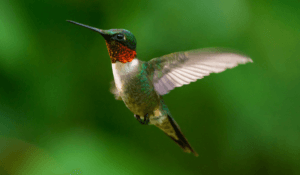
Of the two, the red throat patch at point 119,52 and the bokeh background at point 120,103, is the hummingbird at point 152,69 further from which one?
the bokeh background at point 120,103

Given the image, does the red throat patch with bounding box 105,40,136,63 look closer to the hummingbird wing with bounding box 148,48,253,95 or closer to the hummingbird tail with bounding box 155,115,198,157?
the hummingbird wing with bounding box 148,48,253,95

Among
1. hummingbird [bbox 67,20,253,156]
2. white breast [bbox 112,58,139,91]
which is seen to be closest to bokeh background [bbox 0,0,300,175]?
hummingbird [bbox 67,20,253,156]

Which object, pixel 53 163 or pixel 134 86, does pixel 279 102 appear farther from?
pixel 53 163

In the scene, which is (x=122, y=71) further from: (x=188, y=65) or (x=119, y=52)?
(x=188, y=65)

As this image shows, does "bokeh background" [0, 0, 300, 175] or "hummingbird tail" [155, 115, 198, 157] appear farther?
"bokeh background" [0, 0, 300, 175]

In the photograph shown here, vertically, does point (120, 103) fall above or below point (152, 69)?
below

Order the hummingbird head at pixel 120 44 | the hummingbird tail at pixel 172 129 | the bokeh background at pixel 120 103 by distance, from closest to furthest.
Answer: the hummingbird head at pixel 120 44 → the hummingbird tail at pixel 172 129 → the bokeh background at pixel 120 103

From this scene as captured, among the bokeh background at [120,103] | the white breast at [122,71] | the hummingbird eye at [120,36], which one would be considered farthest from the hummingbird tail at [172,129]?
the bokeh background at [120,103]

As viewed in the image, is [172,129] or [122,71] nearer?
[122,71]

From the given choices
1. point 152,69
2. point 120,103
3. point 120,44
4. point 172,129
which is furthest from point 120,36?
point 120,103
